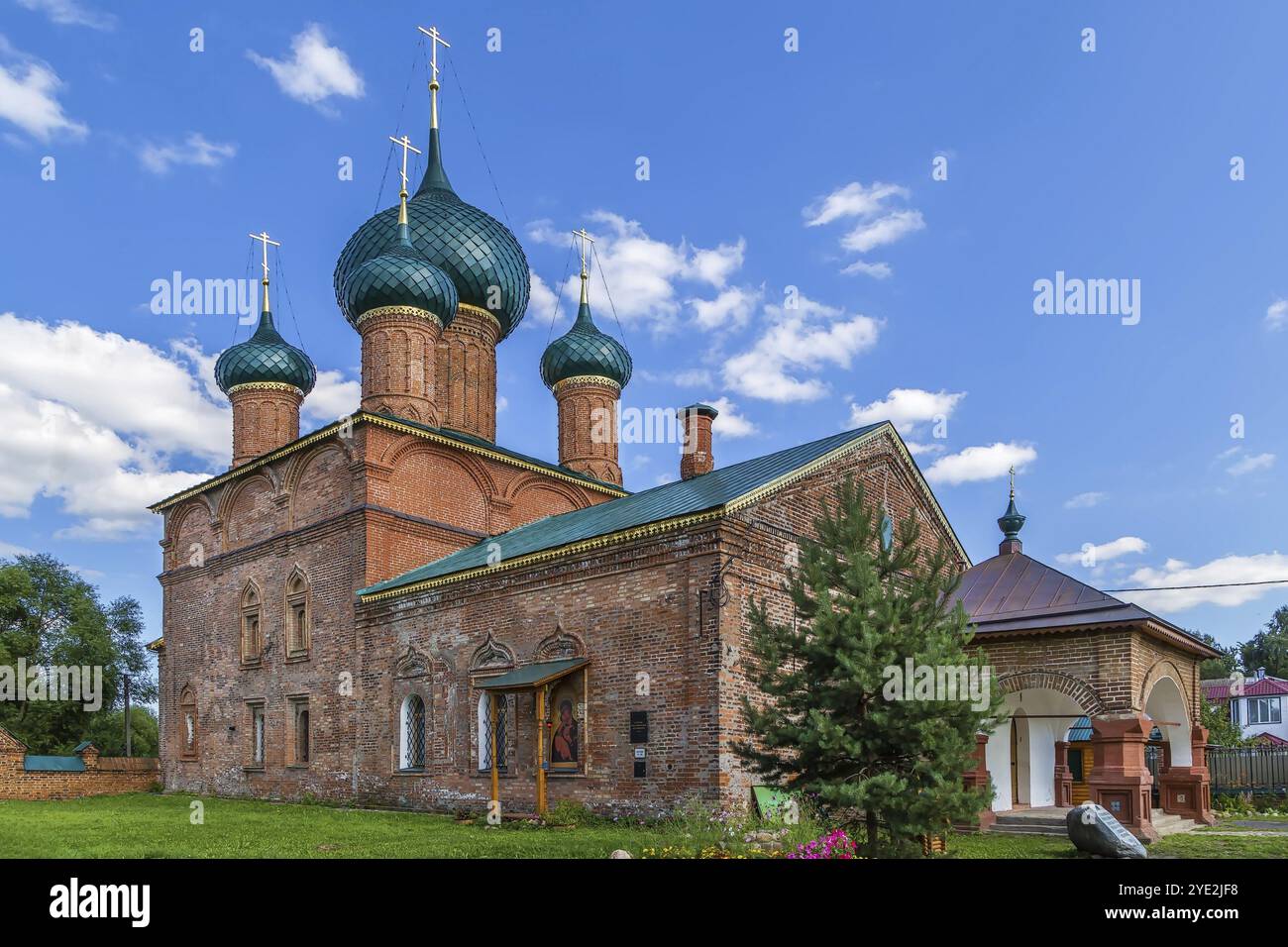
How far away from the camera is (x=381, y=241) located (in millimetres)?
23188

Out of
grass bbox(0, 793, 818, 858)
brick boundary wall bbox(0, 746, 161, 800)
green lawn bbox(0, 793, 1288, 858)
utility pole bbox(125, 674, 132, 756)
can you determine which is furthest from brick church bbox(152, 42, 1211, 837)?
utility pole bbox(125, 674, 132, 756)

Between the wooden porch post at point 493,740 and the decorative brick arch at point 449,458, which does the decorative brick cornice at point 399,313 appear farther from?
the wooden porch post at point 493,740

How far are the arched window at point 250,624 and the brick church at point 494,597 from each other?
2.5 inches

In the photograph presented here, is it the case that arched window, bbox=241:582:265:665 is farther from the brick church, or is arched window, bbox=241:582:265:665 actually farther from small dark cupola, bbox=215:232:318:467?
small dark cupola, bbox=215:232:318:467

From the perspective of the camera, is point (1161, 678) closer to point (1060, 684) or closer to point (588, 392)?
point (1060, 684)

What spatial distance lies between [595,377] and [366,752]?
9.96 m

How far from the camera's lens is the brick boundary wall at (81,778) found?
76.1ft

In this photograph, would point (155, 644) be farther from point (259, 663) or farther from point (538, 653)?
point (538, 653)

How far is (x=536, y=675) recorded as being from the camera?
567 inches

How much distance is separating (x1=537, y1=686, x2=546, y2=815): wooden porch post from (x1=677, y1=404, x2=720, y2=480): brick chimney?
486 centimetres

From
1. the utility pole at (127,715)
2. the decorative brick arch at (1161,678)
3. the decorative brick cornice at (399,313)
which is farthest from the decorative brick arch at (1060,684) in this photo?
the utility pole at (127,715)

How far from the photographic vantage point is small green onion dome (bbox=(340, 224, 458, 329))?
68.0ft

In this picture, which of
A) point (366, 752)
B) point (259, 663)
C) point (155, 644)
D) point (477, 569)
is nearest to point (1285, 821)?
point (477, 569)

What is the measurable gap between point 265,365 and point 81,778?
9906 mm
